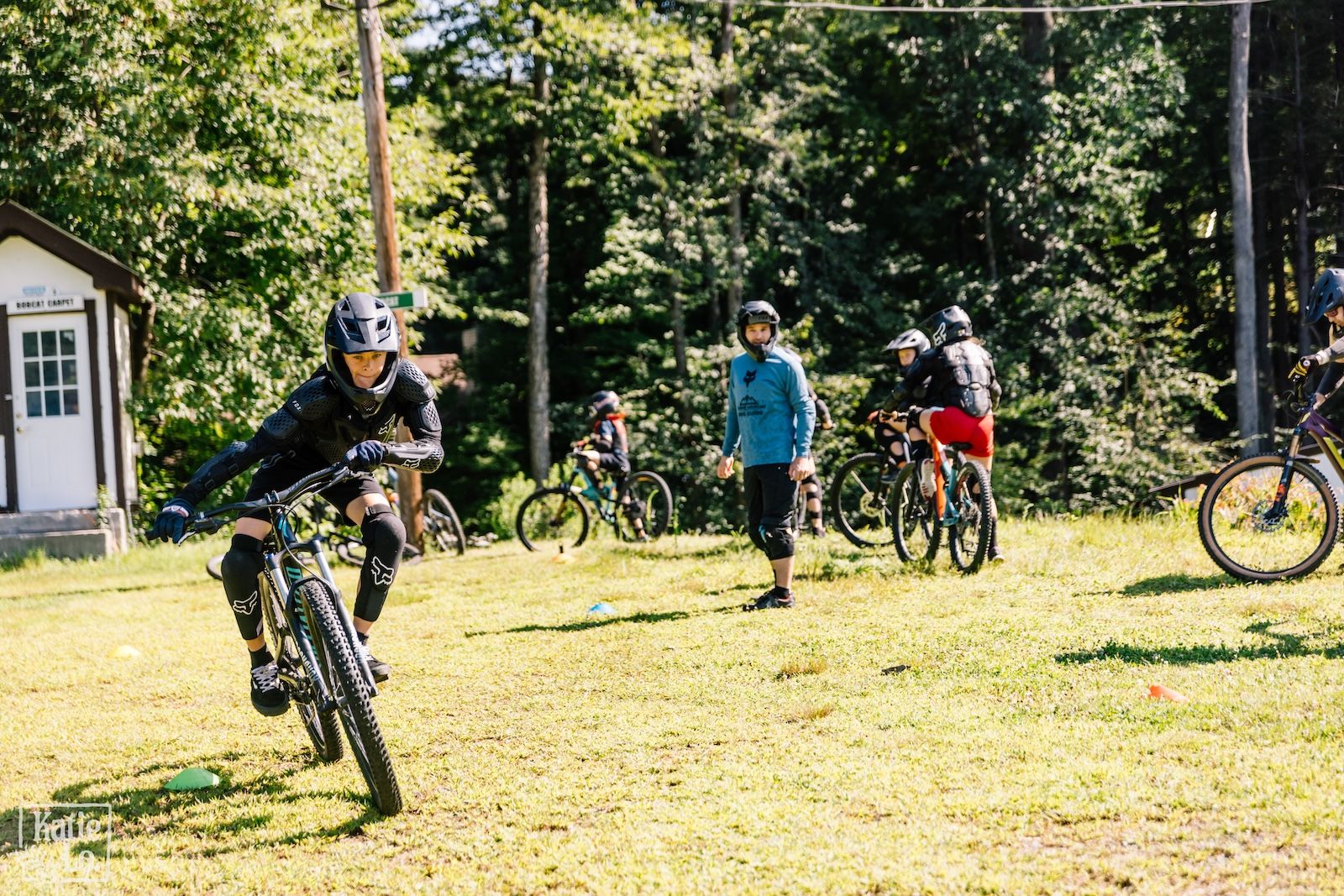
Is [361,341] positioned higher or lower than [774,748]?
higher

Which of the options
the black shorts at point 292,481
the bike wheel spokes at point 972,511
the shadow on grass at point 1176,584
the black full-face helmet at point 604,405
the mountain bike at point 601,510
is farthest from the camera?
the black full-face helmet at point 604,405

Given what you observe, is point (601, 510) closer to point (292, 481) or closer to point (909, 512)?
point (909, 512)

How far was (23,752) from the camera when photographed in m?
5.92

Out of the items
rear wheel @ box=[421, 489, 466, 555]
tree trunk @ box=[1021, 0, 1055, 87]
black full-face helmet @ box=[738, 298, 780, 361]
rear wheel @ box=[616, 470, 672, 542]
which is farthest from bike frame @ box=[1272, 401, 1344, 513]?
tree trunk @ box=[1021, 0, 1055, 87]

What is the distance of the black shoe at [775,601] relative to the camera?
27.1ft

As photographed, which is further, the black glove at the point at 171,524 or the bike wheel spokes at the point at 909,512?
the bike wheel spokes at the point at 909,512

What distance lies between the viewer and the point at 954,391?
9227mm

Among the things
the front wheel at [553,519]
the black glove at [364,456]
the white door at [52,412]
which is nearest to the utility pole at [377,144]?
the front wheel at [553,519]

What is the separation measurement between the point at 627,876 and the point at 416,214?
23.4m

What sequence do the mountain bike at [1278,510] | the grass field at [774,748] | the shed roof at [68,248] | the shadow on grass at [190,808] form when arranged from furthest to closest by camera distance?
the shed roof at [68,248] < the mountain bike at [1278,510] < the shadow on grass at [190,808] < the grass field at [774,748]

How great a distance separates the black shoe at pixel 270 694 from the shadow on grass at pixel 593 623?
313 centimetres

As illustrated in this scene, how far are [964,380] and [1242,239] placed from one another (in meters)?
17.3

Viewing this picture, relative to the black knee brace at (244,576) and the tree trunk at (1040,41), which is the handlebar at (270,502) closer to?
the black knee brace at (244,576)

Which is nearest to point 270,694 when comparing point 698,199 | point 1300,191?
point 698,199
